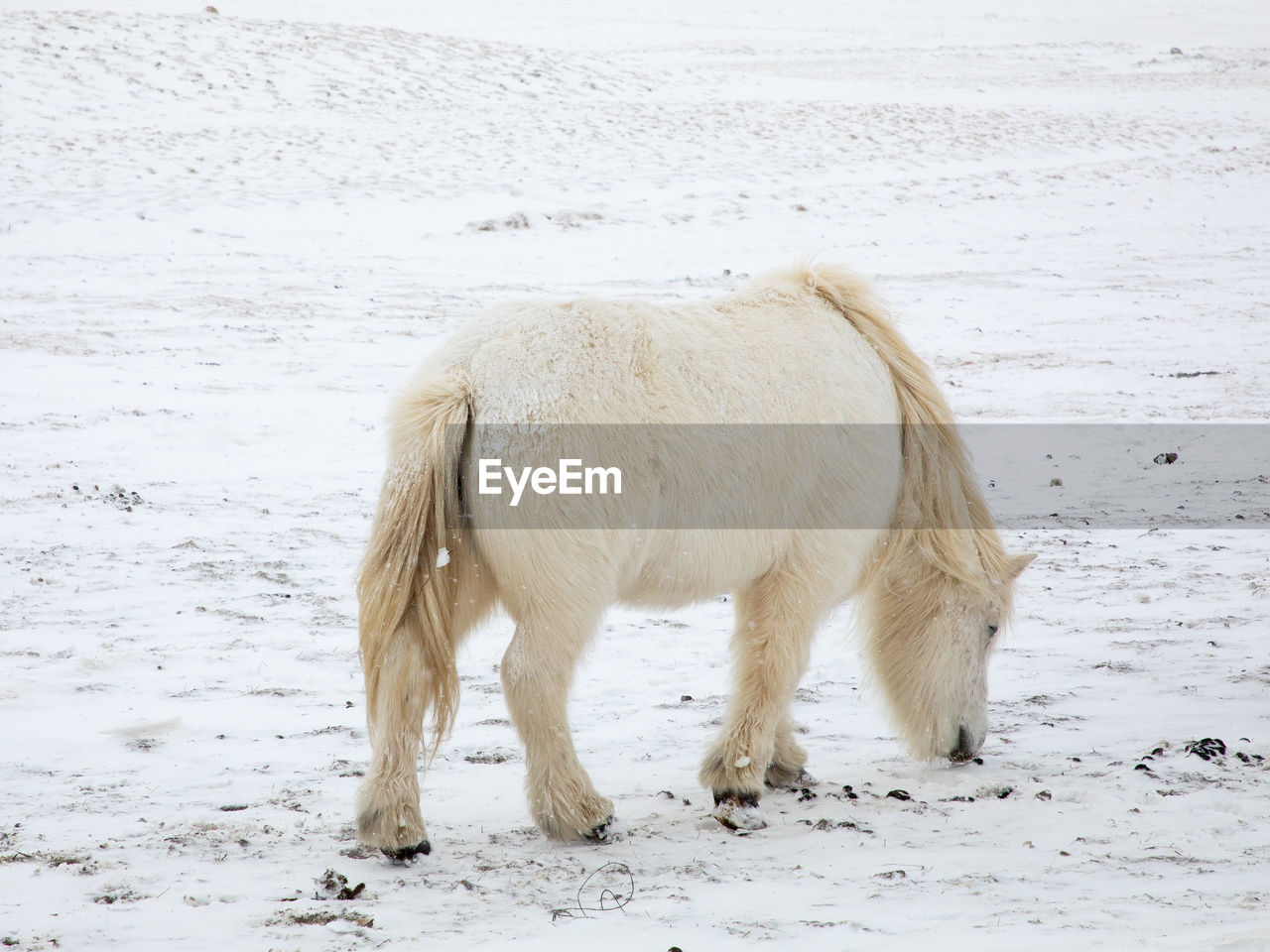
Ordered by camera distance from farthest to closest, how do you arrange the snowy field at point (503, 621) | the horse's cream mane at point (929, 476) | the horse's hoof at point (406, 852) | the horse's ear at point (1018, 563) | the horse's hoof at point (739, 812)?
the horse's ear at point (1018, 563)
the horse's cream mane at point (929, 476)
the horse's hoof at point (739, 812)
the horse's hoof at point (406, 852)
the snowy field at point (503, 621)

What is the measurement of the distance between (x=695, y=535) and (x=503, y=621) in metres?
3.20

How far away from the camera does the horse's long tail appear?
3.14m

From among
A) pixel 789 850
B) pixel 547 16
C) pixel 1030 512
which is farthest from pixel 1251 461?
pixel 547 16

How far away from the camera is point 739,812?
352 centimetres

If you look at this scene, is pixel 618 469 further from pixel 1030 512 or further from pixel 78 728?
pixel 1030 512

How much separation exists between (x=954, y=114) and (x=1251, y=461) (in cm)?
1927

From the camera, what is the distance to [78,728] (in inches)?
151

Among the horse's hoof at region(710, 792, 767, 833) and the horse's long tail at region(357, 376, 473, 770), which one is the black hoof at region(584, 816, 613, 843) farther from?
the horse's long tail at region(357, 376, 473, 770)

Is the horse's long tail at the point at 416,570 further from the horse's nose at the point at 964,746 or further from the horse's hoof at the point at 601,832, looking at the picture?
the horse's nose at the point at 964,746

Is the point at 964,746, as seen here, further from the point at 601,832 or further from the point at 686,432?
the point at 686,432

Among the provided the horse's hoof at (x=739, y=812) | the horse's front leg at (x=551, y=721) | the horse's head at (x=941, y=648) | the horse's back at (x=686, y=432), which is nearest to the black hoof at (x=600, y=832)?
the horse's front leg at (x=551, y=721)

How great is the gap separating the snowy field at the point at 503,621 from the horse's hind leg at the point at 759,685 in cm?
16

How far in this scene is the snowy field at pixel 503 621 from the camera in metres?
2.95

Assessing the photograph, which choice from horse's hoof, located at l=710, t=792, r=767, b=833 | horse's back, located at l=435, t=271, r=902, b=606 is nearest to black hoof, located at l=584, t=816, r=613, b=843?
horse's hoof, located at l=710, t=792, r=767, b=833
